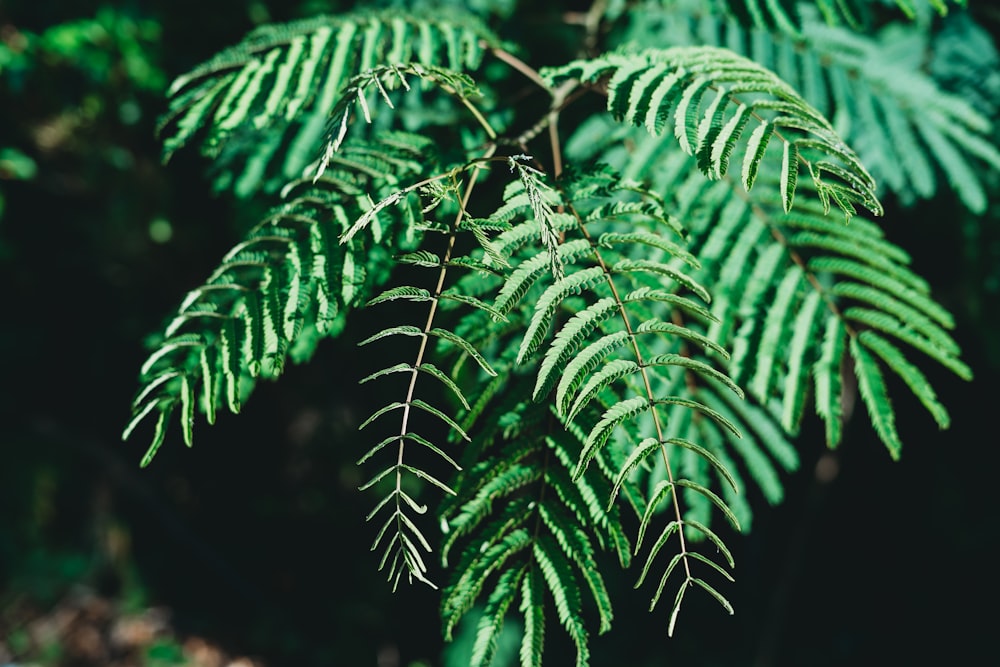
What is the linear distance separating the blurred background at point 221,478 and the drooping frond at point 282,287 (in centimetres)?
45

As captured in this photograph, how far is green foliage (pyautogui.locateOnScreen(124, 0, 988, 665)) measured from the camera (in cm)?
91

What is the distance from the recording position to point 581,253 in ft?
3.17

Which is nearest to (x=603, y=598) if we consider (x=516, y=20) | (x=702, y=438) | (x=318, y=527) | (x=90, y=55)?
(x=702, y=438)

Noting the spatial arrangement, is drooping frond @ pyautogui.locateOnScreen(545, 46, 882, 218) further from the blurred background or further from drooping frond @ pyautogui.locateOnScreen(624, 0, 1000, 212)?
the blurred background

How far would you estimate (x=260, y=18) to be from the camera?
2.07 m

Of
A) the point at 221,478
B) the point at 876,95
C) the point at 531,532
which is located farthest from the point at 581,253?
the point at 221,478

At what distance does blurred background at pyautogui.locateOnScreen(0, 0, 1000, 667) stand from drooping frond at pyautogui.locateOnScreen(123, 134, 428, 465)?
1.46 ft

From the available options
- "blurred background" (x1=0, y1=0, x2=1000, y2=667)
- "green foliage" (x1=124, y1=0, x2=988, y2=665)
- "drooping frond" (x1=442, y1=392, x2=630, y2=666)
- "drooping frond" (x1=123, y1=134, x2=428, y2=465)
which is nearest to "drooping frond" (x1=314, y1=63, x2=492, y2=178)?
"green foliage" (x1=124, y1=0, x2=988, y2=665)

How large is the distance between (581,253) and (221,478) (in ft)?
11.9

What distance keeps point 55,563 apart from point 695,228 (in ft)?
14.4

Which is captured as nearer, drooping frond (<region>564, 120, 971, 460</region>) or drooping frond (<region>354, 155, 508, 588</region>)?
drooping frond (<region>354, 155, 508, 588</region>)

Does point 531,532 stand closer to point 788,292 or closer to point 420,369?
point 420,369

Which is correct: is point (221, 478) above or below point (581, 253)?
above

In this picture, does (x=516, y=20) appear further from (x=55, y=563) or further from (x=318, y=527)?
(x=55, y=563)
